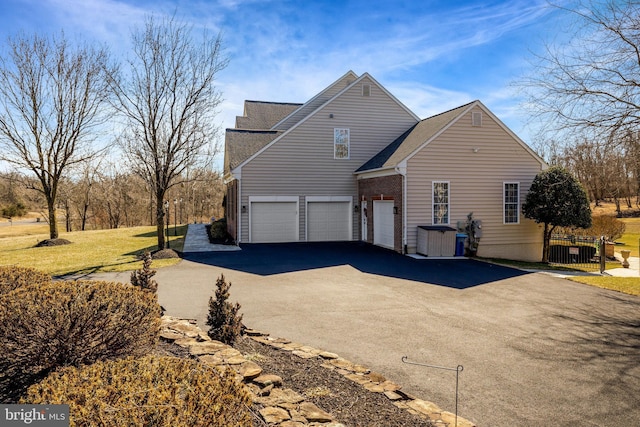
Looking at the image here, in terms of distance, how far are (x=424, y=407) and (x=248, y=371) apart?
191 cm

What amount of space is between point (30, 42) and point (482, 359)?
82.7 ft

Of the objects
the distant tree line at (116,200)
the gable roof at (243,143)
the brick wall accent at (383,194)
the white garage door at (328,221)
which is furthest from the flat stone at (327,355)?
the distant tree line at (116,200)

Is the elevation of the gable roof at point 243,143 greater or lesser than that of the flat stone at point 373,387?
greater

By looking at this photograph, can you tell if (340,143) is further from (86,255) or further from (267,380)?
(267,380)

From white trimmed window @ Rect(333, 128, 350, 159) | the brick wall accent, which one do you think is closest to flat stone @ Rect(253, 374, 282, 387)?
the brick wall accent

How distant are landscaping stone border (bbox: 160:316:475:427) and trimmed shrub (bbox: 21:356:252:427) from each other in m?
0.83

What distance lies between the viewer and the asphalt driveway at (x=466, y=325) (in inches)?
→ 182

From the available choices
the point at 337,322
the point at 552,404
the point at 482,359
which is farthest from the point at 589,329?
the point at 337,322

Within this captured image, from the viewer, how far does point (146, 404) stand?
239 centimetres

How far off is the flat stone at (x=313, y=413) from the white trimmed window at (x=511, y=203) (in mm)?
16237

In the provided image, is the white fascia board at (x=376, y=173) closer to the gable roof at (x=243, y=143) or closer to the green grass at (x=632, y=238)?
the gable roof at (x=243, y=143)

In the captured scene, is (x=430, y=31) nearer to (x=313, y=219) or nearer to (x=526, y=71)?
(x=526, y=71)

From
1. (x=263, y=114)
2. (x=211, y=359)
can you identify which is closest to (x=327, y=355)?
(x=211, y=359)

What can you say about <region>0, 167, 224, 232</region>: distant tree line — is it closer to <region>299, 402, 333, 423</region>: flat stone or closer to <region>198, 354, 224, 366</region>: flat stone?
<region>198, 354, 224, 366</region>: flat stone
